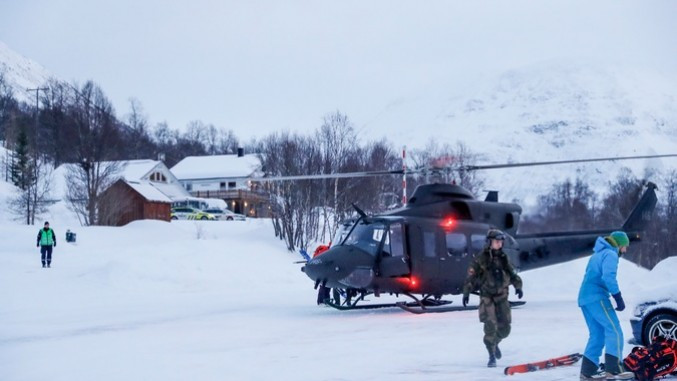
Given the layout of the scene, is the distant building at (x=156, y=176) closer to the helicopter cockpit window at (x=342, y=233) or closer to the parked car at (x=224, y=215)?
the parked car at (x=224, y=215)

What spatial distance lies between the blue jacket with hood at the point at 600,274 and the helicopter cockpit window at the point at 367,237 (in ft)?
23.8

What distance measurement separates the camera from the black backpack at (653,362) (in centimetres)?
715

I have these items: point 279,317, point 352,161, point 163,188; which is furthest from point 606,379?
point 163,188

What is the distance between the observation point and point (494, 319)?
8.92 m

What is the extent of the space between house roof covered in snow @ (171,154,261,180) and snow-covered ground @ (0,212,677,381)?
51.5 m

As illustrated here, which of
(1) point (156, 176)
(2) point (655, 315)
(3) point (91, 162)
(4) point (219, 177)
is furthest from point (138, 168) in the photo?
(2) point (655, 315)

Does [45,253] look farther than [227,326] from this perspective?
Yes

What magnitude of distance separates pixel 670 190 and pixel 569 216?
9.94m

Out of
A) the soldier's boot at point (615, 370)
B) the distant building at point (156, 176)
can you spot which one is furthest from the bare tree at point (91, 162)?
the soldier's boot at point (615, 370)

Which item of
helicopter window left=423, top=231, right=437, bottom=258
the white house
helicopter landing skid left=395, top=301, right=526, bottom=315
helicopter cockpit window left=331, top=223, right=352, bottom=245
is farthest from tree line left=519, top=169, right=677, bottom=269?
the white house

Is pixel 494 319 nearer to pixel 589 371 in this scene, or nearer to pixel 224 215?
pixel 589 371

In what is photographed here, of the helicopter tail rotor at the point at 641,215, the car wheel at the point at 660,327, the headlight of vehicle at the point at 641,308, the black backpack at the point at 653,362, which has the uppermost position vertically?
the helicopter tail rotor at the point at 641,215

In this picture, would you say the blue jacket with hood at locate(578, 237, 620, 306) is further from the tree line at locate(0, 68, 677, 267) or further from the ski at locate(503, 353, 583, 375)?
the tree line at locate(0, 68, 677, 267)

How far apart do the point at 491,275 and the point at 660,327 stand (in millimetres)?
2080
